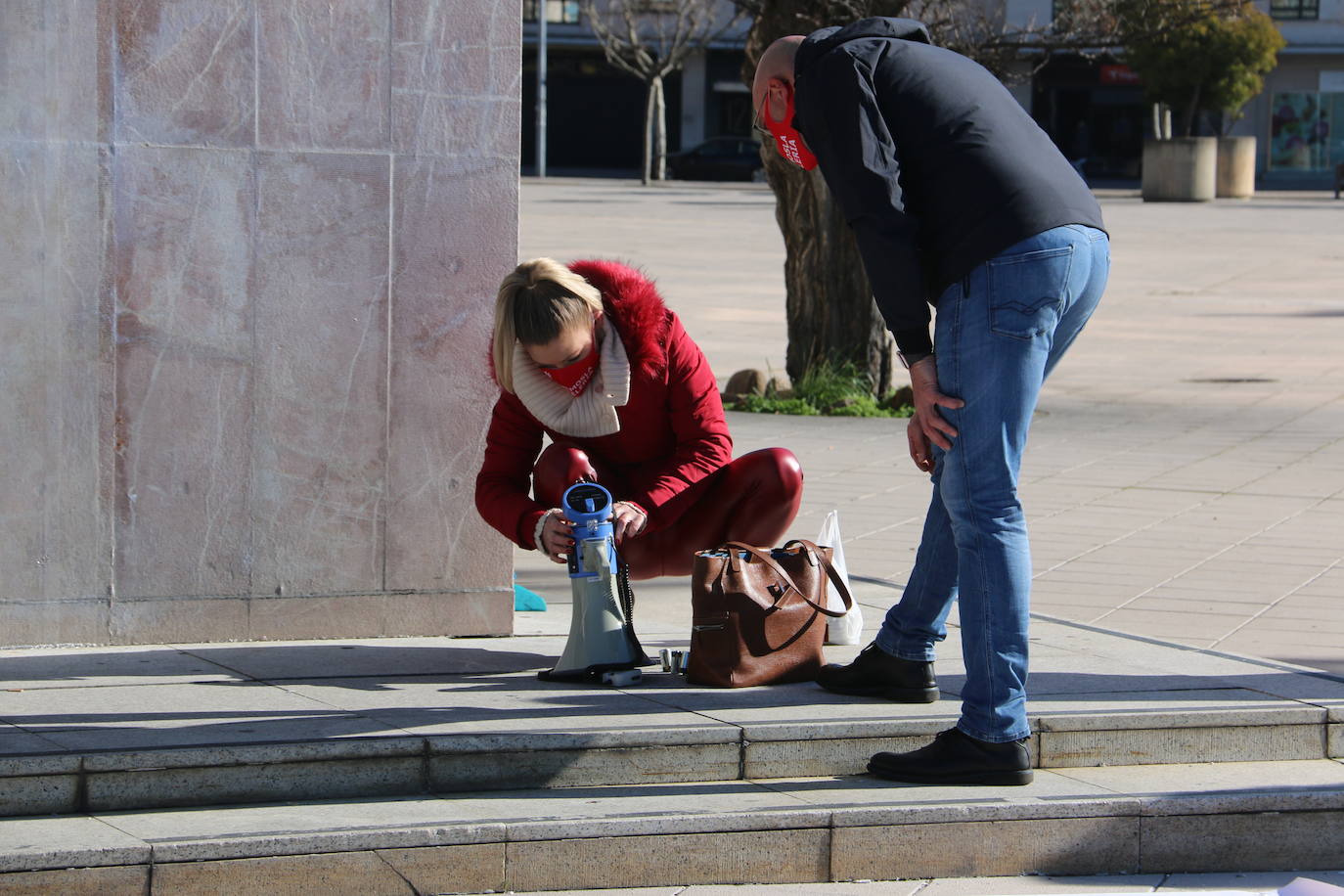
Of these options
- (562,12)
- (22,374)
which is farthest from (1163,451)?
(562,12)

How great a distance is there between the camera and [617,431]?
4.75 meters

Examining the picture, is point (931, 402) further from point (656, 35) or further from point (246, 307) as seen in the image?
point (656, 35)

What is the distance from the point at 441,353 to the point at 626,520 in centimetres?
96

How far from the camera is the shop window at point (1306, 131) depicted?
52.8 metres

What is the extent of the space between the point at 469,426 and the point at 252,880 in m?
1.90

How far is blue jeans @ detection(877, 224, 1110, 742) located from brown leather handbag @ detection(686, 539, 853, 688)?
616 mm

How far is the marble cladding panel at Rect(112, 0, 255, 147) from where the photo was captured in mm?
4781

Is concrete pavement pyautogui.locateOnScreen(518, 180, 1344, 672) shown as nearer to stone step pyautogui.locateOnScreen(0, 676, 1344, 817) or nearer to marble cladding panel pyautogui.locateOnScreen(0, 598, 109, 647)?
stone step pyautogui.locateOnScreen(0, 676, 1344, 817)

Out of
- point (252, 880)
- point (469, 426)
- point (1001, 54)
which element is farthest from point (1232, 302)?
point (252, 880)

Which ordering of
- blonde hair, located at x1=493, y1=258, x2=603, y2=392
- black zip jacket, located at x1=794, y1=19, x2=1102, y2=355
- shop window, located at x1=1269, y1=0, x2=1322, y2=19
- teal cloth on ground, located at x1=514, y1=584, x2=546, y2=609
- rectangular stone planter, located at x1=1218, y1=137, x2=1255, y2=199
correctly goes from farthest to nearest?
shop window, located at x1=1269, y1=0, x2=1322, y2=19 → rectangular stone planter, located at x1=1218, y1=137, x2=1255, y2=199 → teal cloth on ground, located at x1=514, y1=584, x2=546, y2=609 → blonde hair, located at x1=493, y1=258, x2=603, y2=392 → black zip jacket, located at x1=794, y1=19, x2=1102, y2=355

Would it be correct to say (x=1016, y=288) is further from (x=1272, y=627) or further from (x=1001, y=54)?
(x=1001, y=54)

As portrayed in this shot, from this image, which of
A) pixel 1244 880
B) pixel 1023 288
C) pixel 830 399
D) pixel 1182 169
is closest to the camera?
pixel 1023 288

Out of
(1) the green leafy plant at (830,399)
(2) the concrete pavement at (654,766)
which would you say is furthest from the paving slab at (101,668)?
(1) the green leafy plant at (830,399)

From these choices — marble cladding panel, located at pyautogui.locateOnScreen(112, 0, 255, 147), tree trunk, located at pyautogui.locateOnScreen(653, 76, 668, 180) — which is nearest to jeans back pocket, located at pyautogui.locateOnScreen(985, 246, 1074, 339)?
marble cladding panel, located at pyautogui.locateOnScreen(112, 0, 255, 147)
